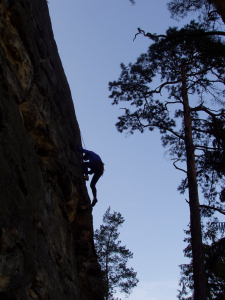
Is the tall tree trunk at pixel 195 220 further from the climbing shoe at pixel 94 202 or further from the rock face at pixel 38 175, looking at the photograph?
the climbing shoe at pixel 94 202

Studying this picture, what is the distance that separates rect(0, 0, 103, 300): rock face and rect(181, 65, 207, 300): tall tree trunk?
263 centimetres

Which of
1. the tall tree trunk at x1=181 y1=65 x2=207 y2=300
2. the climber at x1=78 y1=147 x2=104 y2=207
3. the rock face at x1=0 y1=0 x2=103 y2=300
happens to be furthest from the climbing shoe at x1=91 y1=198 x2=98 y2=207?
the tall tree trunk at x1=181 y1=65 x2=207 y2=300

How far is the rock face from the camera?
157 inches

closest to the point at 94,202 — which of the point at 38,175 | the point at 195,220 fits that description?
the point at 195,220

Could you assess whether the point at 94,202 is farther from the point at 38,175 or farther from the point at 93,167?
the point at 38,175

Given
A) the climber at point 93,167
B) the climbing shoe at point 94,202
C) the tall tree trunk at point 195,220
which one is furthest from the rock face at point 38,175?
the tall tree trunk at point 195,220

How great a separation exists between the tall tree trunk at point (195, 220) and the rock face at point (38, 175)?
2627 mm

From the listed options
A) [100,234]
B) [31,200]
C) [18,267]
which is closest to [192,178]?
[31,200]

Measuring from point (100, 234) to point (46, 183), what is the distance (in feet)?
48.2

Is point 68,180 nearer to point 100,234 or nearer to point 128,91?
point 128,91

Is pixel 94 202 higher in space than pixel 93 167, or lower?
lower

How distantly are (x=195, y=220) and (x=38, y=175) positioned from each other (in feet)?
18.1

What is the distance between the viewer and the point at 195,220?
9242 mm

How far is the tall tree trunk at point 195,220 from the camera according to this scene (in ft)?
27.1
